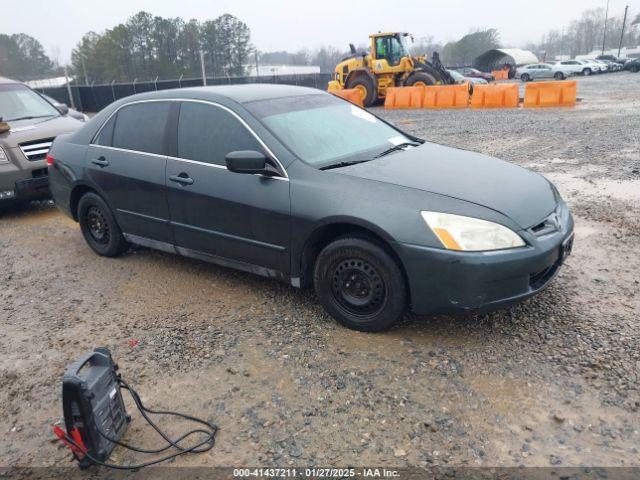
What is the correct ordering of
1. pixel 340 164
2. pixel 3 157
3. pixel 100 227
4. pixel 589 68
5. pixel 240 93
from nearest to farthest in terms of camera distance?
pixel 340 164 → pixel 240 93 → pixel 100 227 → pixel 3 157 → pixel 589 68

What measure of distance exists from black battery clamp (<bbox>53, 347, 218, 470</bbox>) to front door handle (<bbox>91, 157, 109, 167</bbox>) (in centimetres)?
274

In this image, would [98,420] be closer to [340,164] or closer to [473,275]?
[473,275]

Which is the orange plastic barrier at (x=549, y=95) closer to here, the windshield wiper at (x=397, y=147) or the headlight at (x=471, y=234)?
the windshield wiper at (x=397, y=147)

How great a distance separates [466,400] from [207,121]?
9.44 feet

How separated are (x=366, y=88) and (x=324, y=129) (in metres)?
17.5

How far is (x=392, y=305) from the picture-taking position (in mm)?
3426

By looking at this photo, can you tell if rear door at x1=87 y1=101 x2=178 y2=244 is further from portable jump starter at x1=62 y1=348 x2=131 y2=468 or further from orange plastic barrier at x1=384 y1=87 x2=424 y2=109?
orange plastic barrier at x1=384 y1=87 x2=424 y2=109

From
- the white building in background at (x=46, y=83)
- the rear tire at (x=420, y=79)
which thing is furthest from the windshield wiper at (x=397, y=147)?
the white building in background at (x=46, y=83)

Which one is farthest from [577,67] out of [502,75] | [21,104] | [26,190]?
[26,190]

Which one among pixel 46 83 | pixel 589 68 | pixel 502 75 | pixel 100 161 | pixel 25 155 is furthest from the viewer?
pixel 502 75

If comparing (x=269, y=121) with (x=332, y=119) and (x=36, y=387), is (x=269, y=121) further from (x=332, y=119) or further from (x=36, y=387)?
(x=36, y=387)

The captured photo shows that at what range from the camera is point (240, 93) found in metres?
4.33

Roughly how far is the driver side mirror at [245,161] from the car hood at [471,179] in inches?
22.4

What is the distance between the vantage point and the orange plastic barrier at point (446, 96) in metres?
19.1
